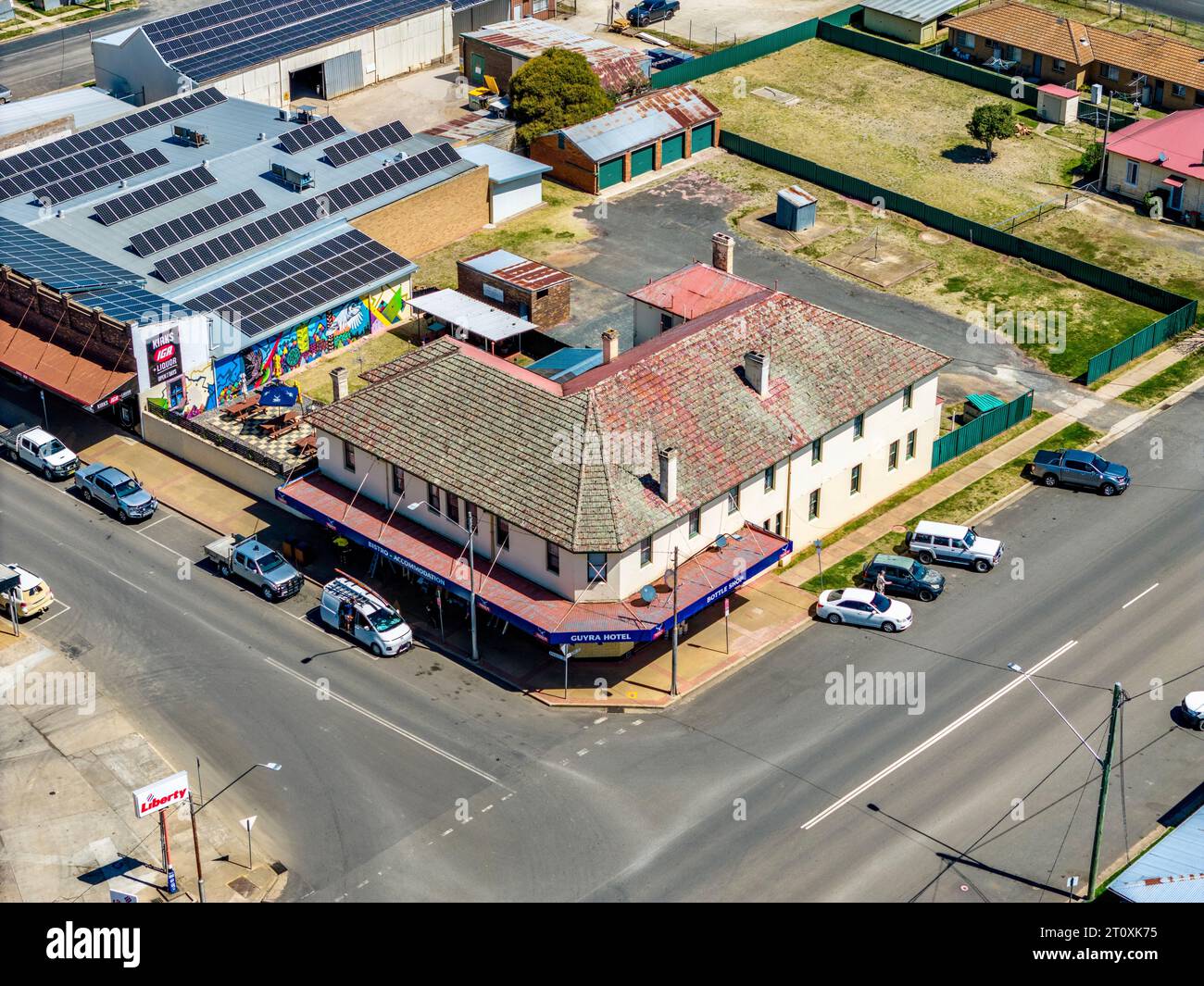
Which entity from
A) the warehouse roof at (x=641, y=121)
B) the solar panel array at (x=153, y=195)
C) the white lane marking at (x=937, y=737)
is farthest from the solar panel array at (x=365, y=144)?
the white lane marking at (x=937, y=737)

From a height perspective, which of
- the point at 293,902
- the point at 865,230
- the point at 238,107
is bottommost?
the point at 293,902

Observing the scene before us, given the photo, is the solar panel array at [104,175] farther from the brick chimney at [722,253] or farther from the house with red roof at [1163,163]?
the house with red roof at [1163,163]

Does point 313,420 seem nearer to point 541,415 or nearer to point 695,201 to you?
point 541,415

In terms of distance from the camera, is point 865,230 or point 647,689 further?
point 865,230

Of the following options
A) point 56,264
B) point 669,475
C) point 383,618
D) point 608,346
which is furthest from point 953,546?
point 56,264

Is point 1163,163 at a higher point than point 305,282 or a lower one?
higher

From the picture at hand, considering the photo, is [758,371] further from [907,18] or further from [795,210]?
[907,18]
